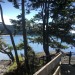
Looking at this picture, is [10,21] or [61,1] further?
[10,21]

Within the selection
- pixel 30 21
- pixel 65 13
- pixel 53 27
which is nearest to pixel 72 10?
pixel 65 13

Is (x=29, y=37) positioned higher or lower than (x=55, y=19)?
lower

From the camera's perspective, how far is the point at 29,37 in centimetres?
2353

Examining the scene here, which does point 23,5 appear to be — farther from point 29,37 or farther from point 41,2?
point 29,37

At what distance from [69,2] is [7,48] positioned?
342 inches

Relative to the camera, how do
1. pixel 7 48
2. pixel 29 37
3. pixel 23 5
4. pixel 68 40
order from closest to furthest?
pixel 23 5 → pixel 68 40 → pixel 29 37 → pixel 7 48

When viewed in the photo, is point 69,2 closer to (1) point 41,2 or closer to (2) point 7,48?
(1) point 41,2

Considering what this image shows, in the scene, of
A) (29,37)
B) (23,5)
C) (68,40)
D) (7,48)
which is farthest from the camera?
(7,48)

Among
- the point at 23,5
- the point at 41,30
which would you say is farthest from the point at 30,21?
the point at 23,5

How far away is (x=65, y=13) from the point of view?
68.7 ft

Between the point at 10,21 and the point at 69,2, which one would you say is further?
the point at 10,21

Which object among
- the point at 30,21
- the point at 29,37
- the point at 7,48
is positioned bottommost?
the point at 7,48

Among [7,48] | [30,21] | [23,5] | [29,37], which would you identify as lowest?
[7,48]

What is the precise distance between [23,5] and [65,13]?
3.70m
